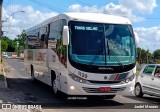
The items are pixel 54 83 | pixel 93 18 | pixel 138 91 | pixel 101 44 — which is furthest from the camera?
pixel 138 91

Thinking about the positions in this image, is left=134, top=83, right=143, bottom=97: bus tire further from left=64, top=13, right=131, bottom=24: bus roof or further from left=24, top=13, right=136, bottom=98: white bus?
left=64, top=13, right=131, bottom=24: bus roof

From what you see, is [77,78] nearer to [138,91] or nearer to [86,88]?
[86,88]

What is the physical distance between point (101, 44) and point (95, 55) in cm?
49

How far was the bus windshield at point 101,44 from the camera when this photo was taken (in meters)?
12.8

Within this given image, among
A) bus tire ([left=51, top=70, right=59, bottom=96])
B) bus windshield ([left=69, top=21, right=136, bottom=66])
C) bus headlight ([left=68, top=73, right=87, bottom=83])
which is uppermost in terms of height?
bus windshield ([left=69, top=21, right=136, bottom=66])

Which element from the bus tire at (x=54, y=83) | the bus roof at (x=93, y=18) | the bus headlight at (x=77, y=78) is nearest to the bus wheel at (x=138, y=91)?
the bus tire at (x=54, y=83)

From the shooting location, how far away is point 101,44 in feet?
42.8

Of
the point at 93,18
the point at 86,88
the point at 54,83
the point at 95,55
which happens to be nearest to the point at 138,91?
the point at 54,83

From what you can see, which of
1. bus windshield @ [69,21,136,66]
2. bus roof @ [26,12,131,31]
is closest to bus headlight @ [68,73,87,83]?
bus windshield @ [69,21,136,66]

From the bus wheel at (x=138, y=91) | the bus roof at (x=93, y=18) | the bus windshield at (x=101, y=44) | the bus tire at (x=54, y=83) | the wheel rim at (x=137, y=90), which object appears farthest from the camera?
the wheel rim at (x=137, y=90)

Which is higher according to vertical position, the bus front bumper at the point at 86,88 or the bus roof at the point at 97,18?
the bus roof at the point at 97,18

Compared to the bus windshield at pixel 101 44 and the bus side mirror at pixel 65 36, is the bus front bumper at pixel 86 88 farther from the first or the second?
the bus side mirror at pixel 65 36

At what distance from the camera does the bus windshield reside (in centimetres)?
1281

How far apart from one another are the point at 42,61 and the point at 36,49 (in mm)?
1959
